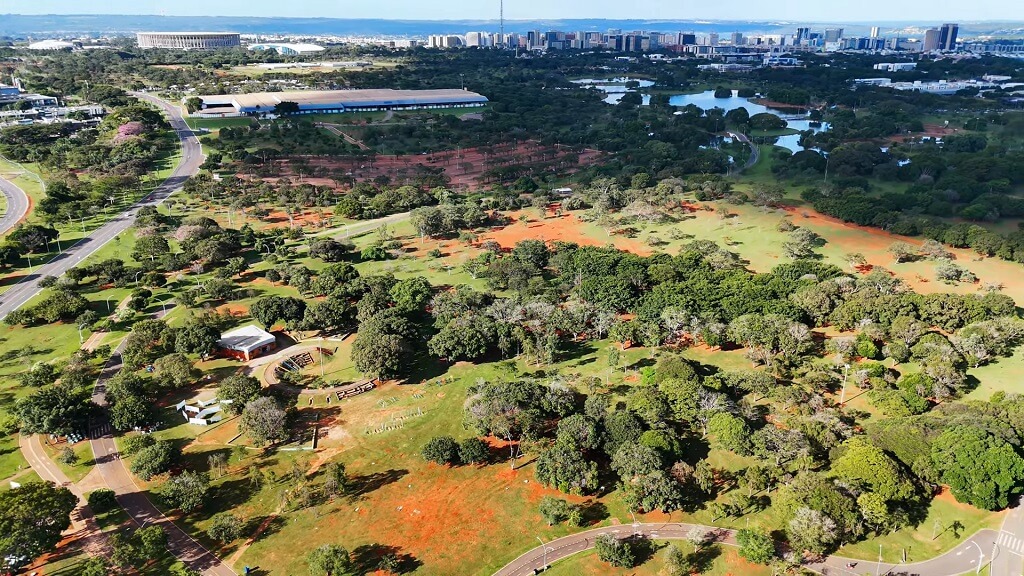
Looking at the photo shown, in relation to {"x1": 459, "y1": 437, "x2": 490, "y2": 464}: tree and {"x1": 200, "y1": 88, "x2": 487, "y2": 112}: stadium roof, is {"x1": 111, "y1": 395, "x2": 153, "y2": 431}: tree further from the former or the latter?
{"x1": 200, "y1": 88, "x2": 487, "y2": 112}: stadium roof

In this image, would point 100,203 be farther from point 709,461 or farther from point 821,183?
point 821,183

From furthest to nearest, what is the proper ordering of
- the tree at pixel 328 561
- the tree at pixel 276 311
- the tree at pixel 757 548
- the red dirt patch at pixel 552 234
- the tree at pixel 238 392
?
the red dirt patch at pixel 552 234 < the tree at pixel 276 311 < the tree at pixel 238 392 < the tree at pixel 757 548 < the tree at pixel 328 561

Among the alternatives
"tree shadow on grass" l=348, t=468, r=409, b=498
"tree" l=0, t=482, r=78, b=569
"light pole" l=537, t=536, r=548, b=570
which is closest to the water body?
"tree shadow on grass" l=348, t=468, r=409, b=498

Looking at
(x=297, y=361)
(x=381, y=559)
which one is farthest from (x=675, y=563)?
(x=297, y=361)

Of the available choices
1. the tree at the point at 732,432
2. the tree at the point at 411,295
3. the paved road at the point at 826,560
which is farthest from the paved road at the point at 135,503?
the tree at the point at 732,432

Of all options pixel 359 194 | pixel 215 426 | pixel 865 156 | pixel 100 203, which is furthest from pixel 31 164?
pixel 865 156

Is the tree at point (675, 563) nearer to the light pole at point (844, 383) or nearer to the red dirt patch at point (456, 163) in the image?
the light pole at point (844, 383)
